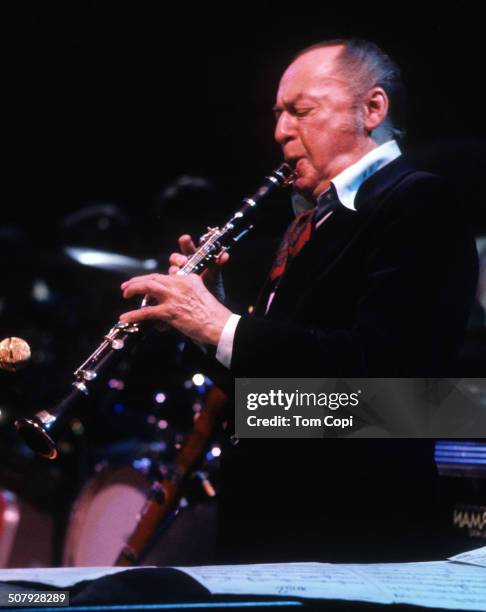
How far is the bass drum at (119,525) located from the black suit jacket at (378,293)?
1.26 meters

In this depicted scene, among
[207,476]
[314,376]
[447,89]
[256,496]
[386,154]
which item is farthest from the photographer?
[447,89]

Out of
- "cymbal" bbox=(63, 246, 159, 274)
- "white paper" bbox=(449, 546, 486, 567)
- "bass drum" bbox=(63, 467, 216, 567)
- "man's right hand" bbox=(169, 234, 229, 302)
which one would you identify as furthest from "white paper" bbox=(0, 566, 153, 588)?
"cymbal" bbox=(63, 246, 159, 274)

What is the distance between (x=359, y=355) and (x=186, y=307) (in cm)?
40

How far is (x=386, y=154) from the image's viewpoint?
6.67ft

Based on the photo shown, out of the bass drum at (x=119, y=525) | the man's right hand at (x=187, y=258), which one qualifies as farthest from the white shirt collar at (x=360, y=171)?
the bass drum at (x=119, y=525)

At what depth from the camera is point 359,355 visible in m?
1.58

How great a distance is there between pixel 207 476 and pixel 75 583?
6.96 feet

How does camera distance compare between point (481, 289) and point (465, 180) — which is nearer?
point (481, 289)

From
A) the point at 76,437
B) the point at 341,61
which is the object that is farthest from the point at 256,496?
the point at 76,437

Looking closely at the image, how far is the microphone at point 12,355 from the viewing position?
5.05 ft

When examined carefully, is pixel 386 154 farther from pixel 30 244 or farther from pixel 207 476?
pixel 30 244

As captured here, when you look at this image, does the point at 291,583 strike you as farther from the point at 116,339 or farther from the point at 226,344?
the point at 116,339

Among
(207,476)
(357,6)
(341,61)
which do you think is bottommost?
(207,476)

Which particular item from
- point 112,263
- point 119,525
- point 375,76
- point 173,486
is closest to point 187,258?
point 375,76
